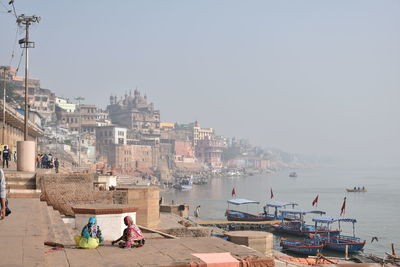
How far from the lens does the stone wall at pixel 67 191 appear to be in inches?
431

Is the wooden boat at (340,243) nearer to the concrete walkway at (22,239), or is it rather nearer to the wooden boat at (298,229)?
the wooden boat at (298,229)

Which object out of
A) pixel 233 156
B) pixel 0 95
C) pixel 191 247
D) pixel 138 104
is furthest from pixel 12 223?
pixel 233 156

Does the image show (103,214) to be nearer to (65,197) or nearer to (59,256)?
(59,256)

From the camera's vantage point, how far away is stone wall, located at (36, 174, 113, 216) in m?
10.9

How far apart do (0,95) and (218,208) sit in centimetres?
2789

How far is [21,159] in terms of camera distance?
1333 centimetres

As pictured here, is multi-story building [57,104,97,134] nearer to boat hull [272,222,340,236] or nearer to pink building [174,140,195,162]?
pink building [174,140,195,162]

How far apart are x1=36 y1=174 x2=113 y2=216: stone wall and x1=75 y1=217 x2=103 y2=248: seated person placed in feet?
15.8

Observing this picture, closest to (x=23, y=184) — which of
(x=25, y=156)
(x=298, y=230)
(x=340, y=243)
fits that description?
(x=25, y=156)

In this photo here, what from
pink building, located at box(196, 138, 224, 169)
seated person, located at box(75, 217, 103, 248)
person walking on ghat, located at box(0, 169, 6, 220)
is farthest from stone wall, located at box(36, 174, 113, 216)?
pink building, located at box(196, 138, 224, 169)

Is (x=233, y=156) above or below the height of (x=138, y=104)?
below

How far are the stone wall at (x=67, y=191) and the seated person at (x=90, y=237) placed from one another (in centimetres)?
480

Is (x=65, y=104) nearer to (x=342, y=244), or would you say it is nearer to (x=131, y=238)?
(x=342, y=244)

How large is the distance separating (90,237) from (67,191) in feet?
19.3
